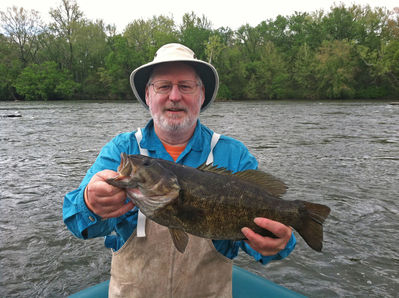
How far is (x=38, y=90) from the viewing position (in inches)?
2253

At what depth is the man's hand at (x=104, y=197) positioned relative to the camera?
2041 millimetres

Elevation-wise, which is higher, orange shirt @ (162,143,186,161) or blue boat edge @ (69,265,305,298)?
orange shirt @ (162,143,186,161)

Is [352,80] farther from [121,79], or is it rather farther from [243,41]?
[121,79]

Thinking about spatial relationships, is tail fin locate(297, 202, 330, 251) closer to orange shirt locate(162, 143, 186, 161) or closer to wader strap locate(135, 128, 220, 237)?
wader strap locate(135, 128, 220, 237)

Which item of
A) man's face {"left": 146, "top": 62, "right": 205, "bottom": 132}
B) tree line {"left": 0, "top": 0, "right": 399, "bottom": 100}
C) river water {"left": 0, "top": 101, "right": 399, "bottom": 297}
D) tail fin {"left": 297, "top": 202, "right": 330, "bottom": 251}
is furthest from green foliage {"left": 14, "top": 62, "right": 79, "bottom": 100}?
tail fin {"left": 297, "top": 202, "right": 330, "bottom": 251}

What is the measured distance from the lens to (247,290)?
3.53 meters

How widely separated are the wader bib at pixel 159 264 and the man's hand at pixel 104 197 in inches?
20.6

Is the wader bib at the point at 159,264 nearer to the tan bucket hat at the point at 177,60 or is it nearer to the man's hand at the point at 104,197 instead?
the man's hand at the point at 104,197

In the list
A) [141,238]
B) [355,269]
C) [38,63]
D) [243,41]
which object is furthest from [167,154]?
[243,41]

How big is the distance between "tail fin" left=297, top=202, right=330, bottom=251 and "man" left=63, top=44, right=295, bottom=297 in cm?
22

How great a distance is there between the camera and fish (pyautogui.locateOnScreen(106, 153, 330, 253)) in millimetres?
2090

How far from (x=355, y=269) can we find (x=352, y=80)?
58.1 m

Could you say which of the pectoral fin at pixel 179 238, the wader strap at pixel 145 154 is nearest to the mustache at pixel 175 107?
the wader strap at pixel 145 154

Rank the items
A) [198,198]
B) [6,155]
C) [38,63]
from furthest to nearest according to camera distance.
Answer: [38,63] < [6,155] < [198,198]
